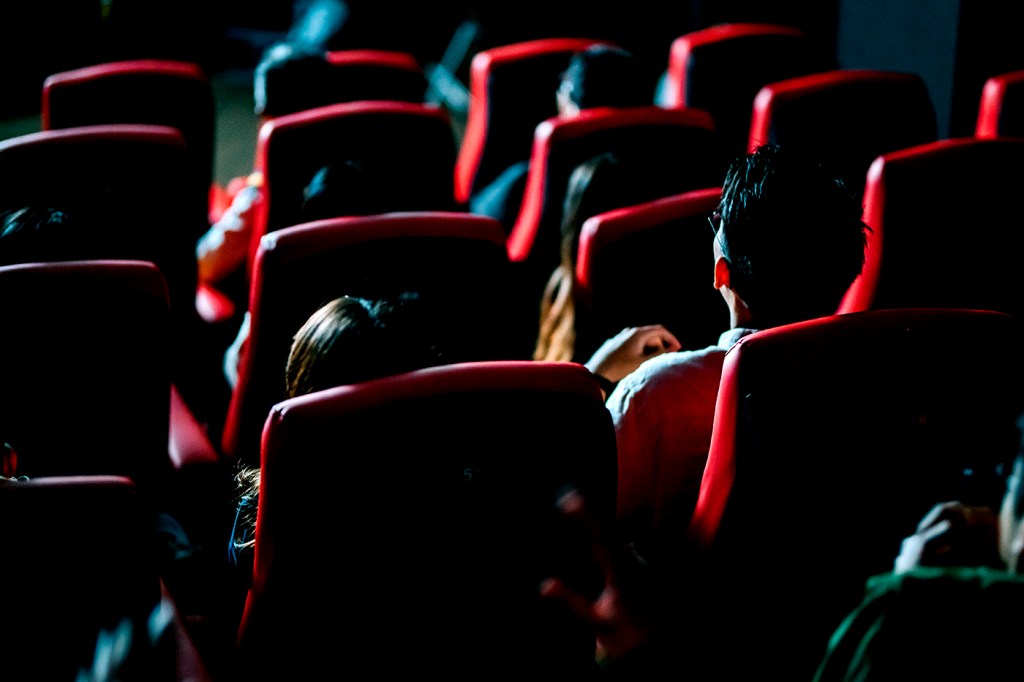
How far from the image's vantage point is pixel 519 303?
2.20m

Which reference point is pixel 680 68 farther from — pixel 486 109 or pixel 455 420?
pixel 455 420

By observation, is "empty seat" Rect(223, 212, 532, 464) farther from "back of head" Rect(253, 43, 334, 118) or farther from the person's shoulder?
"back of head" Rect(253, 43, 334, 118)

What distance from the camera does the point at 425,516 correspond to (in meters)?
1.25

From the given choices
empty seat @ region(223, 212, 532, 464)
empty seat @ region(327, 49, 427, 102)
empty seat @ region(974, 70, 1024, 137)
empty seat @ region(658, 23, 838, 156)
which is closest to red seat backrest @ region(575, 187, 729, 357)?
empty seat @ region(223, 212, 532, 464)

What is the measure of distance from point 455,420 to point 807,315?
22.2 inches

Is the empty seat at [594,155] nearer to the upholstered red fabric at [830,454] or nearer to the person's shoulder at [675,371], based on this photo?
the person's shoulder at [675,371]

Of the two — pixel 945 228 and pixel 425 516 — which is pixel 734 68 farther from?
pixel 425 516

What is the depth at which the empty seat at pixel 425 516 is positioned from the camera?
1.19 metres

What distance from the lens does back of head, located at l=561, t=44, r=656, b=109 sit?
114 inches

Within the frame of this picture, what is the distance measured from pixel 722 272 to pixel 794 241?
12cm

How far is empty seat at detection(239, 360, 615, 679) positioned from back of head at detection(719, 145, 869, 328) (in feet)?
1.17

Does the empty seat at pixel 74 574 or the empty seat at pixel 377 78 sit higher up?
the empty seat at pixel 377 78

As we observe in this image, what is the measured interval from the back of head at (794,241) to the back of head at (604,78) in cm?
145

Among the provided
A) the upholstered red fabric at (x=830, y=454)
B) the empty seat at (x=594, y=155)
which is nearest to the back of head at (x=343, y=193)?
the empty seat at (x=594, y=155)
